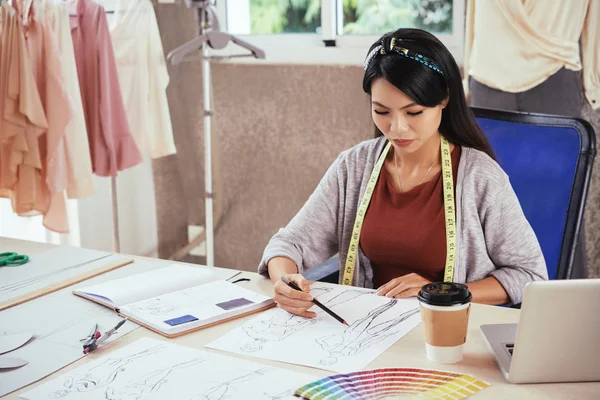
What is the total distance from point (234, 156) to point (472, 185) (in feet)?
5.98

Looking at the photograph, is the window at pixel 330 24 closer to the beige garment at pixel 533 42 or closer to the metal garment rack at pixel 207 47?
the metal garment rack at pixel 207 47

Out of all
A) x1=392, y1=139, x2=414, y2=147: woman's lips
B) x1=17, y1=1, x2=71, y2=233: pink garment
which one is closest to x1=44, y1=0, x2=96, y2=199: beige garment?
x1=17, y1=1, x2=71, y2=233: pink garment

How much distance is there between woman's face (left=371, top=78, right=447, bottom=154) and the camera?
1615 millimetres

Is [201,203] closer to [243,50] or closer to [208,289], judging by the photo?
[243,50]

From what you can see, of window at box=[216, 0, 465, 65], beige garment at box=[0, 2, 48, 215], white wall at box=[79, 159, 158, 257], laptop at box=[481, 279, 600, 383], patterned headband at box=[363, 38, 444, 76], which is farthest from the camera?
white wall at box=[79, 159, 158, 257]

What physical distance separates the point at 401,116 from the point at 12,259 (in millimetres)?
942

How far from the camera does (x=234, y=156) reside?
11.2 feet

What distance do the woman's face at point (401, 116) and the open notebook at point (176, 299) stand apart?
457 mm

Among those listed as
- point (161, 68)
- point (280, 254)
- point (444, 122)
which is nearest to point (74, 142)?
point (161, 68)

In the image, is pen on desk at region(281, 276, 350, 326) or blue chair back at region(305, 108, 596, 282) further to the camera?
blue chair back at region(305, 108, 596, 282)

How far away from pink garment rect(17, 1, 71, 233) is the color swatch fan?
1.82 m

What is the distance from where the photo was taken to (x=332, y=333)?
1338 mm

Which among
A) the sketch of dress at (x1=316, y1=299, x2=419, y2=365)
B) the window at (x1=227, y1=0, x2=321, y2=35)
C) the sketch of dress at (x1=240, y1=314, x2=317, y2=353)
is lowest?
the sketch of dress at (x1=240, y1=314, x2=317, y2=353)

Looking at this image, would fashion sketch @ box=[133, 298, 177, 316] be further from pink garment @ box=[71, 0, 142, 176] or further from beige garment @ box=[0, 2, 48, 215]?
pink garment @ box=[71, 0, 142, 176]
